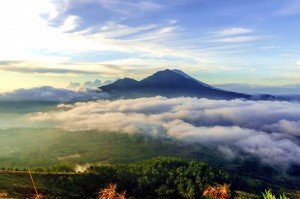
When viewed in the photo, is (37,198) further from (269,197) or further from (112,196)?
(269,197)

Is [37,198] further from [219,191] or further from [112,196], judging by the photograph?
[219,191]

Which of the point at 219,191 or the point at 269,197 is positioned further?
the point at 219,191

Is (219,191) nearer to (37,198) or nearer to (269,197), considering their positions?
(269,197)

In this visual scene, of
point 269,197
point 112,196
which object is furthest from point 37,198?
point 269,197

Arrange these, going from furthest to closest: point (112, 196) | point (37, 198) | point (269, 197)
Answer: point (269, 197) → point (112, 196) → point (37, 198)

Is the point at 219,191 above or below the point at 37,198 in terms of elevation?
below

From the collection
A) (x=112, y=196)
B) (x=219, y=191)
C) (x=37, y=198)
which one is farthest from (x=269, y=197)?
(x=37, y=198)

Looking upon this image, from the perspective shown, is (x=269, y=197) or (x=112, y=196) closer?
(x=112, y=196)

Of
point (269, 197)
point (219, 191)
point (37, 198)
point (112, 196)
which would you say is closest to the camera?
point (37, 198)
